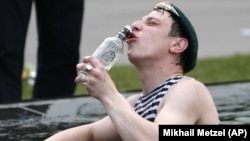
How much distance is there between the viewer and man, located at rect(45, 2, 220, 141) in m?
3.13

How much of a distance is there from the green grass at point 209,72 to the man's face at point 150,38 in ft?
13.4

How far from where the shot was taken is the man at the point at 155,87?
3129 millimetres

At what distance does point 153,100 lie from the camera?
132 inches

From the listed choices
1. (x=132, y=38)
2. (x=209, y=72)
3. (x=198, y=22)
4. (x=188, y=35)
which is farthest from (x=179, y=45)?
(x=198, y=22)

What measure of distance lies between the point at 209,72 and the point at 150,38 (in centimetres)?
481

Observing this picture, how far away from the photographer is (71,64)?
5660mm

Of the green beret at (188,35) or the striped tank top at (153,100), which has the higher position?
the green beret at (188,35)

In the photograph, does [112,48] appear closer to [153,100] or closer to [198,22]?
[153,100]

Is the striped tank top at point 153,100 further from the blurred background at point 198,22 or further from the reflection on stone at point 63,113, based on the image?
the blurred background at point 198,22

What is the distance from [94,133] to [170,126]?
0.57 m

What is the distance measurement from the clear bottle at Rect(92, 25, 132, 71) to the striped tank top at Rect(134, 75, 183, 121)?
0.18 m

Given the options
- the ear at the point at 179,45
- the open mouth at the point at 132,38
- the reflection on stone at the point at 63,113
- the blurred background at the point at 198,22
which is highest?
the open mouth at the point at 132,38

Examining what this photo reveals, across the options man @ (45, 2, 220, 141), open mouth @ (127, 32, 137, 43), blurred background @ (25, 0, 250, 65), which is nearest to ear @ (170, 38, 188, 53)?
man @ (45, 2, 220, 141)

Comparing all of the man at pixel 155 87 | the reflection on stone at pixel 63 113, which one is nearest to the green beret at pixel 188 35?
the man at pixel 155 87
